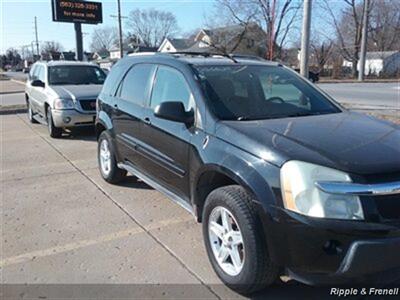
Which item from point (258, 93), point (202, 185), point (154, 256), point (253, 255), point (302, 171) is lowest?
point (154, 256)

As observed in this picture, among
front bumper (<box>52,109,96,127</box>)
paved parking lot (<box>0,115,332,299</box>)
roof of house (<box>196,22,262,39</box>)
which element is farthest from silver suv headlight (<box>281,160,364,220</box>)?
roof of house (<box>196,22,262,39</box>)

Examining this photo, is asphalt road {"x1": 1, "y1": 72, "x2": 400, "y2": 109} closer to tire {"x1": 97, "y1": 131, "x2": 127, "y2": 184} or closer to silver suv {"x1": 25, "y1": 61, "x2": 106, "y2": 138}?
silver suv {"x1": 25, "y1": 61, "x2": 106, "y2": 138}

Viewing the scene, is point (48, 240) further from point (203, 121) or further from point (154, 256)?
point (203, 121)

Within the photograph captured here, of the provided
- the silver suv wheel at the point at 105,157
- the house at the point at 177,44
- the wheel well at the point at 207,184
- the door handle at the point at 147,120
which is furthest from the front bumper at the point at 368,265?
the house at the point at 177,44

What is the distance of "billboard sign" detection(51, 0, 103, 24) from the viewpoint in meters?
27.3

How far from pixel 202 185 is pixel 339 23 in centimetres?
6528

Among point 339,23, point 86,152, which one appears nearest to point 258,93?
point 86,152

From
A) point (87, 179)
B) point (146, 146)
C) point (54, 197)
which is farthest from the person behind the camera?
point (87, 179)

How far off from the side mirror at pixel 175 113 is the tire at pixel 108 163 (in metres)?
2.17

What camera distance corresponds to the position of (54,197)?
5.54m

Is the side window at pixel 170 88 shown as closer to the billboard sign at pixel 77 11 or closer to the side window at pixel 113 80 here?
the side window at pixel 113 80

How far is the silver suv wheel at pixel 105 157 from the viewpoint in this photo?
597 cm

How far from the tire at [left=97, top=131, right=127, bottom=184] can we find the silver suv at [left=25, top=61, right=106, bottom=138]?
3.48 metres

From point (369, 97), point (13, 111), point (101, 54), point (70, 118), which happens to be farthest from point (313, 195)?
point (101, 54)
